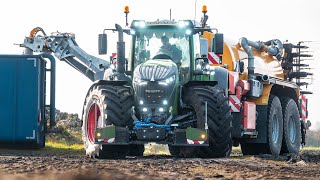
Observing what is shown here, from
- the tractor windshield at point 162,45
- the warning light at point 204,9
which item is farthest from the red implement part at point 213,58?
the tractor windshield at point 162,45

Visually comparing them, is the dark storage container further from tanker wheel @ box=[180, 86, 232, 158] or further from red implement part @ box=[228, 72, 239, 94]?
tanker wheel @ box=[180, 86, 232, 158]

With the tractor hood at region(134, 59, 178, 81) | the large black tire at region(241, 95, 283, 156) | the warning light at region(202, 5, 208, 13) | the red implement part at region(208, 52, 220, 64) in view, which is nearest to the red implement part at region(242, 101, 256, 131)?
the large black tire at region(241, 95, 283, 156)

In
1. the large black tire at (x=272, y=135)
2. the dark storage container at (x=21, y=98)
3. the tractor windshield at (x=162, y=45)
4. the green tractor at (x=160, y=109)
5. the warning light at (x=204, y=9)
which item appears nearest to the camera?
the green tractor at (x=160, y=109)

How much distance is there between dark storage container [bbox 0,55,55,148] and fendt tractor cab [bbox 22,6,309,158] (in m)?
1.86

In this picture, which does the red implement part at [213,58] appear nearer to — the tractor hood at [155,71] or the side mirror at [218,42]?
the side mirror at [218,42]

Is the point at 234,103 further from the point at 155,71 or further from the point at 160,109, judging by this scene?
the point at 155,71

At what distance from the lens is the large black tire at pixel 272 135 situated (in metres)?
18.2

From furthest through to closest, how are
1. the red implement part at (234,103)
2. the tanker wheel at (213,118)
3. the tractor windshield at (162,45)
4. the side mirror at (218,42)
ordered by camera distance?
the red implement part at (234,103) < the tractor windshield at (162,45) < the side mirror at (218,42) < the tanker wheel at (213,118)

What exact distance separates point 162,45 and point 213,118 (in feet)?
7.07

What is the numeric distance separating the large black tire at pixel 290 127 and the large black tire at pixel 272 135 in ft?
1.55

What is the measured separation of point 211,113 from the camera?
13.9 meters

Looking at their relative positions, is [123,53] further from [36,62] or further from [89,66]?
[89,66]

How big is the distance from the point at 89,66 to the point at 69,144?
7.97 feet

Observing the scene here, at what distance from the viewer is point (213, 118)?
13.9 metres
